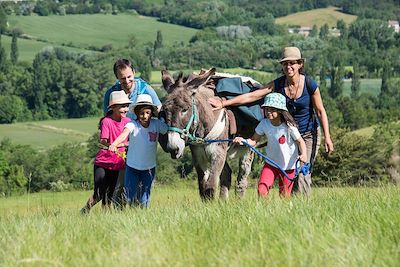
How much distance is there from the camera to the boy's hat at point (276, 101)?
7250mm

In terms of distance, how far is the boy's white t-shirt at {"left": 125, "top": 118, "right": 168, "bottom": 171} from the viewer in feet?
25.1

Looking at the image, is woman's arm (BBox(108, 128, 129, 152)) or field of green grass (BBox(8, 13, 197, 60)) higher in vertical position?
woman's arm (BBox(108, 128, 129, 152))

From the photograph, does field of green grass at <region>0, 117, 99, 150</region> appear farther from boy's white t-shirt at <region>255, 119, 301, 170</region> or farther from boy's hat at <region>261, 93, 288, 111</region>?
boy's hat at <region>261, 93, 288, 111</region>

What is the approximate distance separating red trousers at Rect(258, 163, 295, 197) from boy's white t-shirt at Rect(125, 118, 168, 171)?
118 centimetres

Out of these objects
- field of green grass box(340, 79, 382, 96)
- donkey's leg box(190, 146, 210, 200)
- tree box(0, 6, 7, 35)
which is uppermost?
donkey's leg box(190, 146, 210, 200)

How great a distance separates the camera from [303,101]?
7789 mm

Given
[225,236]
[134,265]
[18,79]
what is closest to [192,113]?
[225,236]

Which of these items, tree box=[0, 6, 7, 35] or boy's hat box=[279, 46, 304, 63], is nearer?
boy's hat box=[279, 46, 304, 63]

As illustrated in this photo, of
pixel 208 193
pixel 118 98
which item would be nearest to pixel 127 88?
pixel 118 98

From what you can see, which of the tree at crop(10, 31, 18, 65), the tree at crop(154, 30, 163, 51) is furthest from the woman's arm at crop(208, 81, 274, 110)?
the tree at crop(154, 30, 163, 51)

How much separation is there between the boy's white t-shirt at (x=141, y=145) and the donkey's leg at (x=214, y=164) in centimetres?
75

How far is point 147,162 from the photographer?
7.69 m

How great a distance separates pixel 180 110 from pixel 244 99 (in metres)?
0.97

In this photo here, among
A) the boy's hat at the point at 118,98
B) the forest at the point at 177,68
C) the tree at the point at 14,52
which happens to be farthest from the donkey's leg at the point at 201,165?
the tree at the point at 14,52
